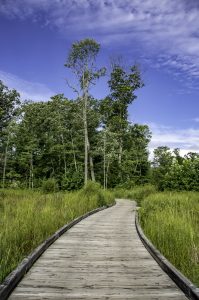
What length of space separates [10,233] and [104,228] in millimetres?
5067

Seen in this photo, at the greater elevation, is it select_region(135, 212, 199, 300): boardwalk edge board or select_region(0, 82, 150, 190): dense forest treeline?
select_region(0, 82, 150, 190): dense forest treeline

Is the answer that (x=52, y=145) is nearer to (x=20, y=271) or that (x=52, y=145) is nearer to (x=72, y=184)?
(x=72, y=184)

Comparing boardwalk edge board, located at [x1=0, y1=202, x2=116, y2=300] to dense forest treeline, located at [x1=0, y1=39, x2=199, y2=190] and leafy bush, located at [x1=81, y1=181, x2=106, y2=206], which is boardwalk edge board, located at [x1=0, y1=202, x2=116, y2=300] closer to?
leafy bush, located at [x1=81, y1=181, x2=106, y2=206]

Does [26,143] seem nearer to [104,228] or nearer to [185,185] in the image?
[185,185]

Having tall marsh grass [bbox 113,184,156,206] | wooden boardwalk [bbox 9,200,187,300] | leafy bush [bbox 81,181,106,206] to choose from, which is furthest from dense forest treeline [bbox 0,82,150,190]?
wooden boardwalk [bbox 9,200,187,300]

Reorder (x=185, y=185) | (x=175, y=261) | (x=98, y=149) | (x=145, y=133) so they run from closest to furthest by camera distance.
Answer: (x=175, y=261) < (x=185, y=185) < (x=98, y=149) < (x=145, y=133)

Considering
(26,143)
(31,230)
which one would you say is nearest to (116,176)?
(26,143)

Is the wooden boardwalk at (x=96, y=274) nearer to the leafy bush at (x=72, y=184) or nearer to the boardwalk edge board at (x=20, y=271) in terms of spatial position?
the boardwalk edge board at (x=20, y=271)

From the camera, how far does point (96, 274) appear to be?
589cm

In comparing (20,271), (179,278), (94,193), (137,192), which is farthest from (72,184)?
(179,278)

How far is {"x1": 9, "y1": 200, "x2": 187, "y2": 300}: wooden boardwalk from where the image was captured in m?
4.84

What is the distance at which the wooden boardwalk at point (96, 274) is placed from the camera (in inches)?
191

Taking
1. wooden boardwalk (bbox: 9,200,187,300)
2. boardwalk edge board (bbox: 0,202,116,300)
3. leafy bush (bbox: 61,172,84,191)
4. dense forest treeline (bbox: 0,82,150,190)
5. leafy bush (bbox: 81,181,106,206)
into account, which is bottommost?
wooden boardwalk (bbox: 9,200,187,300)

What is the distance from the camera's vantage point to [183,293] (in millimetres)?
4926
